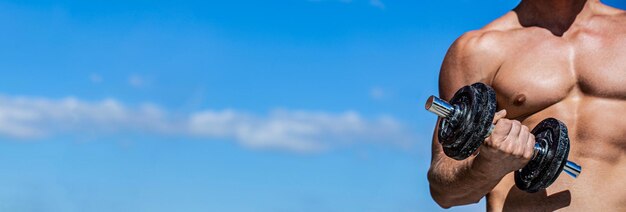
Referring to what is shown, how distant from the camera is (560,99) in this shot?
4.58m

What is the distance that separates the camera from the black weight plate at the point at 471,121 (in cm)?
399

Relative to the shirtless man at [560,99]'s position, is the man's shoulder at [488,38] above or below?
above

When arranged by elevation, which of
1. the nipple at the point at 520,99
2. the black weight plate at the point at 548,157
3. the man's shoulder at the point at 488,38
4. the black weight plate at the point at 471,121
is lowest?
the black weight plate at the point at 548,157

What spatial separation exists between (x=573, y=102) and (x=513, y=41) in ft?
1.11

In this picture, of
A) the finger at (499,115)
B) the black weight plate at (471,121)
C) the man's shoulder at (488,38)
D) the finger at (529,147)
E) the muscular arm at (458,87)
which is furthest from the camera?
the man's shoulder at (488,38)

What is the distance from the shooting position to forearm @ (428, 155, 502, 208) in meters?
4.31

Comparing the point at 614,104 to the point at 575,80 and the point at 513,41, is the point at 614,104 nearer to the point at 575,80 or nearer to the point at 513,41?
the point at 575,80

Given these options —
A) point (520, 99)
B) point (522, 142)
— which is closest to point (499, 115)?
point (522, 142)

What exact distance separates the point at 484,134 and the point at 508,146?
99 millimetres

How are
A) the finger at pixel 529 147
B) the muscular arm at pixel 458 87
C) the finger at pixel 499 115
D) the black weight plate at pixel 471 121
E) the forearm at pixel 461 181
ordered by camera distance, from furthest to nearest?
the muscular arm at pixel 458 87 → the forearm at pixel 461 181 → the finger at pixel 499 115 → the finger at pixel 529 147 → the black weight plate at pixel 471 121

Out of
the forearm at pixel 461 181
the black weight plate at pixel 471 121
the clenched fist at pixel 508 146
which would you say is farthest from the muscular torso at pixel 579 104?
the black weight plate at pixel 471 121

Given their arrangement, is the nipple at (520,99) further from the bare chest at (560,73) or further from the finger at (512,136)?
the finger at (512,136)

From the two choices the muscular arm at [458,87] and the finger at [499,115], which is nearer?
the finger at [499,115]

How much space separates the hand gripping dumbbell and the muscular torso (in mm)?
247
